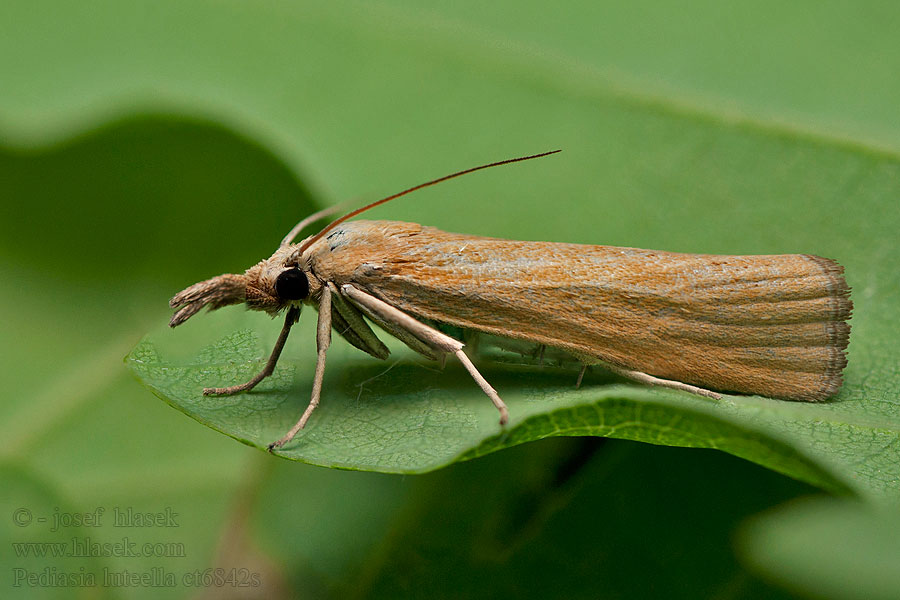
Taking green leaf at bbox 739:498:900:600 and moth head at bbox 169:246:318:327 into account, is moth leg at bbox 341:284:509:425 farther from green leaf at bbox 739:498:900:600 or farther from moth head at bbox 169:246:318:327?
green leaf at bbox 739:498:900:600

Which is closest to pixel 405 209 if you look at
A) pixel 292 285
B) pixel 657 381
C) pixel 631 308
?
pixel 292 285

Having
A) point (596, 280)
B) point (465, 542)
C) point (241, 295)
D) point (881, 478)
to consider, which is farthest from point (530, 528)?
point (241, 295)

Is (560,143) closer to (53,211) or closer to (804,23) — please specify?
(804,23)

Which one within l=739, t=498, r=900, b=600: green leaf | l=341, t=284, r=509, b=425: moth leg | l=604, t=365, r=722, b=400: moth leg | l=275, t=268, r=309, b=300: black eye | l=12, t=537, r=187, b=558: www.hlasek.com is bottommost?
l=12, t=537, r=187, b=558: www.hlasek.com

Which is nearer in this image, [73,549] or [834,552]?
[834,552]

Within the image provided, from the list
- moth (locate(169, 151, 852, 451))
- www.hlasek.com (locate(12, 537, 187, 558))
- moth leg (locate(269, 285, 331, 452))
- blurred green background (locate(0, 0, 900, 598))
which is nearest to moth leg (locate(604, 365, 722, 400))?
moth (locate(169, 151, 852, 451))

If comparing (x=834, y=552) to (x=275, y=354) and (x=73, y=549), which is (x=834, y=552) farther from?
(x=73, y=549)

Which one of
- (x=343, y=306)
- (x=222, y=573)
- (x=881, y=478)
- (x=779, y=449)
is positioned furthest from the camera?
(x=222, y=573)
